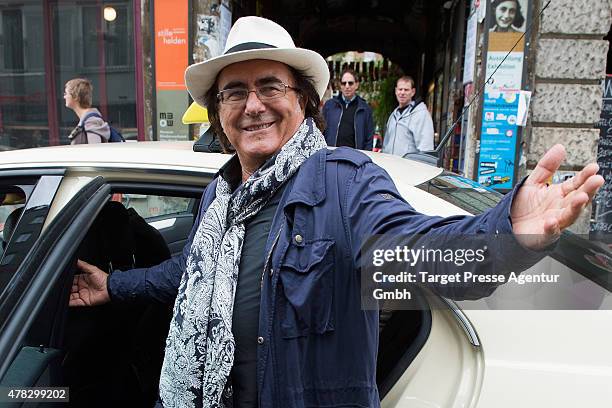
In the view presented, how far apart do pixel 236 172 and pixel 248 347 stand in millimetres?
539

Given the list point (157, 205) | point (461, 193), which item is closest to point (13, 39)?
point (157, 205)

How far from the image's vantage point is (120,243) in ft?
6.53

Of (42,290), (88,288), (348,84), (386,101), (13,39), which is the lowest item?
(88,288)

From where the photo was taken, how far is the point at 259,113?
4.36 feet

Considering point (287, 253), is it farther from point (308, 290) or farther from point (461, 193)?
point (461, 193)

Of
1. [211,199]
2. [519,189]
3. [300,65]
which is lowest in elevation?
[211,199]

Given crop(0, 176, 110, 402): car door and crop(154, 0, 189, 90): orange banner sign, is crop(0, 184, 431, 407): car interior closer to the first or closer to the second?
crop(0, 176, 110, 402): car door

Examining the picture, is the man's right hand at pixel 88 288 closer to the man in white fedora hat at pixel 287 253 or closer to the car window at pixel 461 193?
the man in white fedora hat at pixel 287 253

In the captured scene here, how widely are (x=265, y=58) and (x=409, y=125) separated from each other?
4.08m

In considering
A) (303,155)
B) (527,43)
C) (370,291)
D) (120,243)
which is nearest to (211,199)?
(303,155)

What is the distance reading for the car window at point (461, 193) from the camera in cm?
157

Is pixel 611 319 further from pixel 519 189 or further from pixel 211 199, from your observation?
pixel 211 199

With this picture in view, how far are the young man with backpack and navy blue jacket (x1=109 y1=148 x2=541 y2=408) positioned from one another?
4.09 m

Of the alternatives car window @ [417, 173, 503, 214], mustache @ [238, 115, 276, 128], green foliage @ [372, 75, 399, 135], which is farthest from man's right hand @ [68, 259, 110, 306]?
green foliage @ [372, 75, 399, 135]
